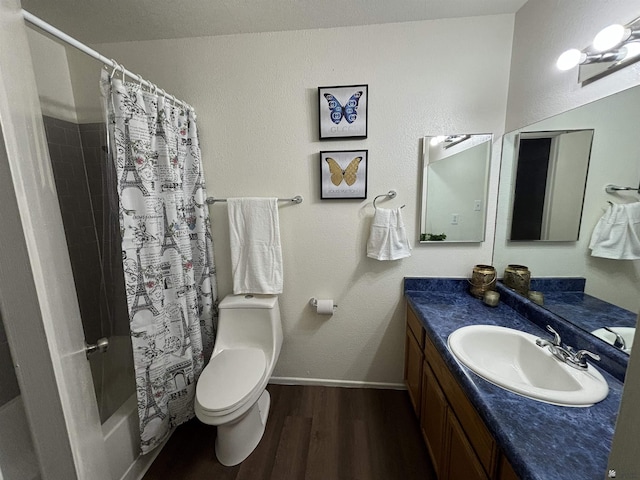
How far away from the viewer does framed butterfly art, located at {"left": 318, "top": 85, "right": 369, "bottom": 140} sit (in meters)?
1.57

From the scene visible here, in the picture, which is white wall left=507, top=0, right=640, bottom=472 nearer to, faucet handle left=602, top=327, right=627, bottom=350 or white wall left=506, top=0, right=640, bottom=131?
white wall left=506, top=0, right=640, bottom=131

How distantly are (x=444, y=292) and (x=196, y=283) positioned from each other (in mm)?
1670

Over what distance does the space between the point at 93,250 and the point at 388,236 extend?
1.91m

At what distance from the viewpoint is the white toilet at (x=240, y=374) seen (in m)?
1.27

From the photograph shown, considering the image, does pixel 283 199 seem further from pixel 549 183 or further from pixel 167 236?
pixel 549 183

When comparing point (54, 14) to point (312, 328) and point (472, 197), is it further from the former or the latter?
point (472, 197)

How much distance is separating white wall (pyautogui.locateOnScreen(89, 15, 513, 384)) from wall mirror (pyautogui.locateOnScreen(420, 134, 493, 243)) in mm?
66

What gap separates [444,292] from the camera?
5.61ft

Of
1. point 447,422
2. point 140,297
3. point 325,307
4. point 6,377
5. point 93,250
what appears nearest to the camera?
point 6,377

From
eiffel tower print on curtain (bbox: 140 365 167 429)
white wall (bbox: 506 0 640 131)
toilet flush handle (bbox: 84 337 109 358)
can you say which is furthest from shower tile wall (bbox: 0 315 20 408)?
white wall (bbox: 506 0 640 131)

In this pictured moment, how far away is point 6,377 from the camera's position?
2.78ft

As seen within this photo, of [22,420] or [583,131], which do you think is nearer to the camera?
[22,420]

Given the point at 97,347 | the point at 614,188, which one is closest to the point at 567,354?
the point at 614,188

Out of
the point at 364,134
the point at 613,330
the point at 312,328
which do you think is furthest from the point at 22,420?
the point at 613,330
